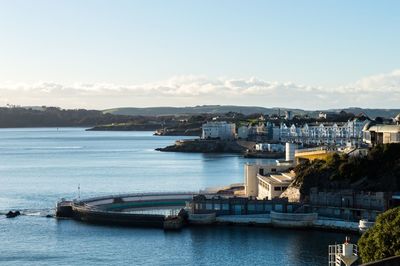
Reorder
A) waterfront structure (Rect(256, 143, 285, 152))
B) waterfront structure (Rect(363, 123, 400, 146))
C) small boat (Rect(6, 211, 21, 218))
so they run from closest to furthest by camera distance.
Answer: small boat (Rect(6, 211, 21, 218)) < waterfront structure (Rect(363, 123, 400, 146)) < waterfront structure (Rect(256, 143, 285, 152))

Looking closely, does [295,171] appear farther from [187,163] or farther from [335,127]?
[335,127]

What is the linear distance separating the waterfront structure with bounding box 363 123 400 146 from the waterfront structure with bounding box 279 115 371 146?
1477 inches

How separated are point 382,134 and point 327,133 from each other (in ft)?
158

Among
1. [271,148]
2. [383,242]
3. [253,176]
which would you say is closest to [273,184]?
[253,176]

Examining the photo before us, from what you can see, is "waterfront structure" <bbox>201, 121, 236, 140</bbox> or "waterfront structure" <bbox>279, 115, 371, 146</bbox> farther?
"waterfront structure" <bbox>201, 121, 236, 140</bbox>

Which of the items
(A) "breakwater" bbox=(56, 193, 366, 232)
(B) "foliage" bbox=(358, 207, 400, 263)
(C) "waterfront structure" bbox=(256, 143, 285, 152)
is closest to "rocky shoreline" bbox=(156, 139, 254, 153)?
(C) "waterfront structure" bbox=(256, 143, 285, 152)

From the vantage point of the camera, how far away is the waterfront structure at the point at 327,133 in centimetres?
7419

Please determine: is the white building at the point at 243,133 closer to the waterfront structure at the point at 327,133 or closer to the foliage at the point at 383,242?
the waterfront structure at the point at 327,133

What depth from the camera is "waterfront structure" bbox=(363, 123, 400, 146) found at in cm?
3025

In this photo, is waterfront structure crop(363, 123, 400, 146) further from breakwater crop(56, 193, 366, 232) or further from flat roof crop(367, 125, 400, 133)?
breakwater crop(56, 193, 366, 232)

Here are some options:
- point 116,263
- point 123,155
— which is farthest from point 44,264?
point 123,155

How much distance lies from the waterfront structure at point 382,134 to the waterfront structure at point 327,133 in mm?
37505

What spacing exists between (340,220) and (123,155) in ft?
166

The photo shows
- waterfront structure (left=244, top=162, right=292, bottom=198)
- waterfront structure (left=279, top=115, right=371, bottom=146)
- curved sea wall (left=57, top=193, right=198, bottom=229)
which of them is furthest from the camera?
waterfront structure (left=279, top=115, right=371, bottom=146)
